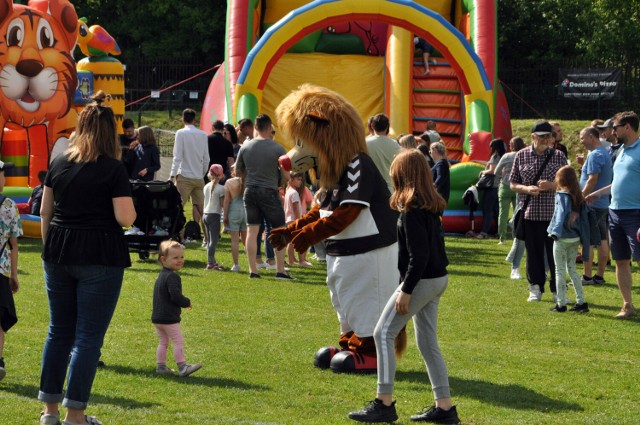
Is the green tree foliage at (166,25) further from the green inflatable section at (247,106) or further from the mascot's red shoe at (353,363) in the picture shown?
the mascot's red shoe at (353,363)

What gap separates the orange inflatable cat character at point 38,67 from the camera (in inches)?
652

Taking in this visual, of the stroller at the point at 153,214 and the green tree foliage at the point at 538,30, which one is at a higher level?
the green tree foliage at the point at 538,30

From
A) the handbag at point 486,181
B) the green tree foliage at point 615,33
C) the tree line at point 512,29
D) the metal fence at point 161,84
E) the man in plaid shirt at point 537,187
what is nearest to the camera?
the man in plaid shirt at point 537,187

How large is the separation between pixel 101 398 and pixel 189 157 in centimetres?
840

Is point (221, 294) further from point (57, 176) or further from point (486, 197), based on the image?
point (486, 197)

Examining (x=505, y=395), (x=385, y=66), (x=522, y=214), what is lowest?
(x=505, y=395)

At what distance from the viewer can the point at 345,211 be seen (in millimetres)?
7504

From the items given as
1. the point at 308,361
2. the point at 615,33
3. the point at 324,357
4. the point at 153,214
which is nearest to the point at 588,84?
the point at 615,33

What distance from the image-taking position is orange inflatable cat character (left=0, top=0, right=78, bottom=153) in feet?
54.3

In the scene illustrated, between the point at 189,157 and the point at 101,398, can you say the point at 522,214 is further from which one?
the point at 101,398

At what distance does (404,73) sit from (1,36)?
882cm

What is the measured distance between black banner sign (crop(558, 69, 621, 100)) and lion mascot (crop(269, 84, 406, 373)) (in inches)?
1005

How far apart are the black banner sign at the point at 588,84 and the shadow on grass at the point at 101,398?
87.8 ft

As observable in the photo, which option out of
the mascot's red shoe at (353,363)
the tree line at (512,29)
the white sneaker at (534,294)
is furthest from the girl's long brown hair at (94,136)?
the tree line at (512,29)
